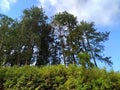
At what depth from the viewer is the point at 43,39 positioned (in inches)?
1858

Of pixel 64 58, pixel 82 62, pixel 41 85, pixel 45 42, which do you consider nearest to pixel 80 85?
pixel 82 62

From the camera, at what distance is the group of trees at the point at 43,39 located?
4459 centimetres

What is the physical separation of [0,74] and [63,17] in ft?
122

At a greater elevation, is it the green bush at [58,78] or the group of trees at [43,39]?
the group of trees at [43,39]

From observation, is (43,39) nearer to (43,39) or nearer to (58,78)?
(43,39)

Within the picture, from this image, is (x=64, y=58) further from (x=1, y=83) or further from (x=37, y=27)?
(x=1, y=83)

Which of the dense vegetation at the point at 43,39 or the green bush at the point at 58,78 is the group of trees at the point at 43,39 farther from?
the green bush at the point at 58,78

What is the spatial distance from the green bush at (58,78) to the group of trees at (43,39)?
111 feet

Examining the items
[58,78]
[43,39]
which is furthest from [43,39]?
[58,78]

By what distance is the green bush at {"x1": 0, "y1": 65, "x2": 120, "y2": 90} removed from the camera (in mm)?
7141

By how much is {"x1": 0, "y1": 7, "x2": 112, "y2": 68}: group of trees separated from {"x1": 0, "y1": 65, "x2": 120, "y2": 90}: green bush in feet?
111

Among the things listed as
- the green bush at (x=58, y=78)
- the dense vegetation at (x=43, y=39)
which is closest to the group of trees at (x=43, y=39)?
the dense vegetation at (x=43, y=39)

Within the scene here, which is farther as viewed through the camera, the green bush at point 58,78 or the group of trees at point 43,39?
the group of trees at point 43,39

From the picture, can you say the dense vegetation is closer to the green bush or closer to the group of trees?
the group of trees
